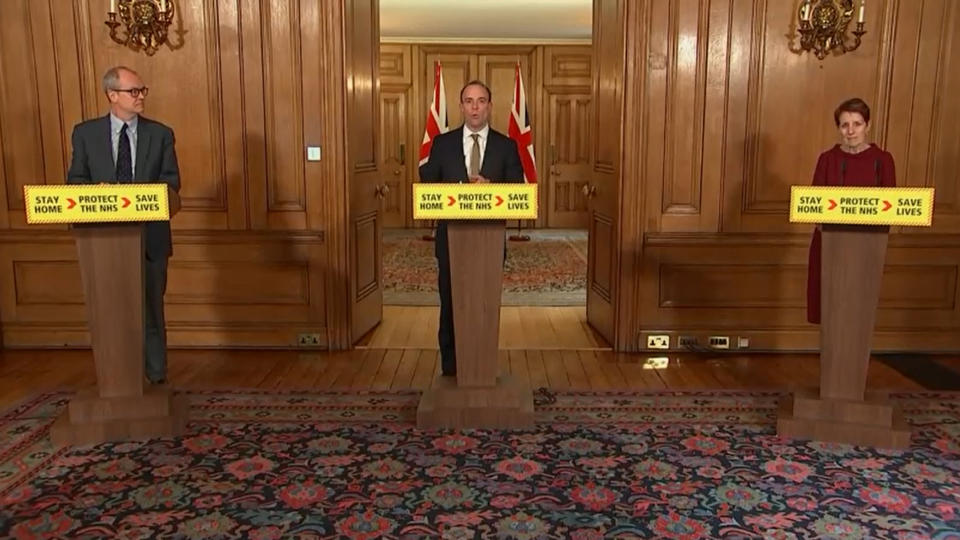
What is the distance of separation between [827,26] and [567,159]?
7.24 metres

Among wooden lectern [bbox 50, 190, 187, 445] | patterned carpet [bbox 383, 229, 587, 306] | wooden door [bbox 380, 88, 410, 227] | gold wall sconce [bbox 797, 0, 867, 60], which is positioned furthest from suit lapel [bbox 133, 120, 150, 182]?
wooden door [bbox 380, 88, 410, 227]

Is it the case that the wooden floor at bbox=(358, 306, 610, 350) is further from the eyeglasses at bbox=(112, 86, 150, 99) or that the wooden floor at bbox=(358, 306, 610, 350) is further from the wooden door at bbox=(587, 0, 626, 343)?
the eyeglasses at bbox=(112, 86, 150, 99)

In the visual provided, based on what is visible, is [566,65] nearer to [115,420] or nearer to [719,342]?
[719,342]

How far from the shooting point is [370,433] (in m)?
3.34

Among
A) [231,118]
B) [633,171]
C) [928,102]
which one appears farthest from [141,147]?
[928,102]

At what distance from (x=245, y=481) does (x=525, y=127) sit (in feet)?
10.4

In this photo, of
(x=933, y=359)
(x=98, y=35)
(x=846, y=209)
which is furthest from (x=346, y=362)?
(x=933, y=359)

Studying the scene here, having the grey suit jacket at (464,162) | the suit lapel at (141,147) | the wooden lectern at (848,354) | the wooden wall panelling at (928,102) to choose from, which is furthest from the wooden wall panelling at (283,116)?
the wooden wall panelling at (928,102)

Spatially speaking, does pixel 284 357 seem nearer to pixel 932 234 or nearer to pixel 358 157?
pixel 358 157

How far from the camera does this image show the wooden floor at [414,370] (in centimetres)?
406

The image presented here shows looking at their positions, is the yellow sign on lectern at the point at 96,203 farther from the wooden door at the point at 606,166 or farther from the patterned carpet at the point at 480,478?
the wooden door at the point at 606,166

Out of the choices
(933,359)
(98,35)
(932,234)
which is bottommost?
(933,359)

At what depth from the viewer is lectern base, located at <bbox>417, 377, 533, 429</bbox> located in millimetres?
3387

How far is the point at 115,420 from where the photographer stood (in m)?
3.24
